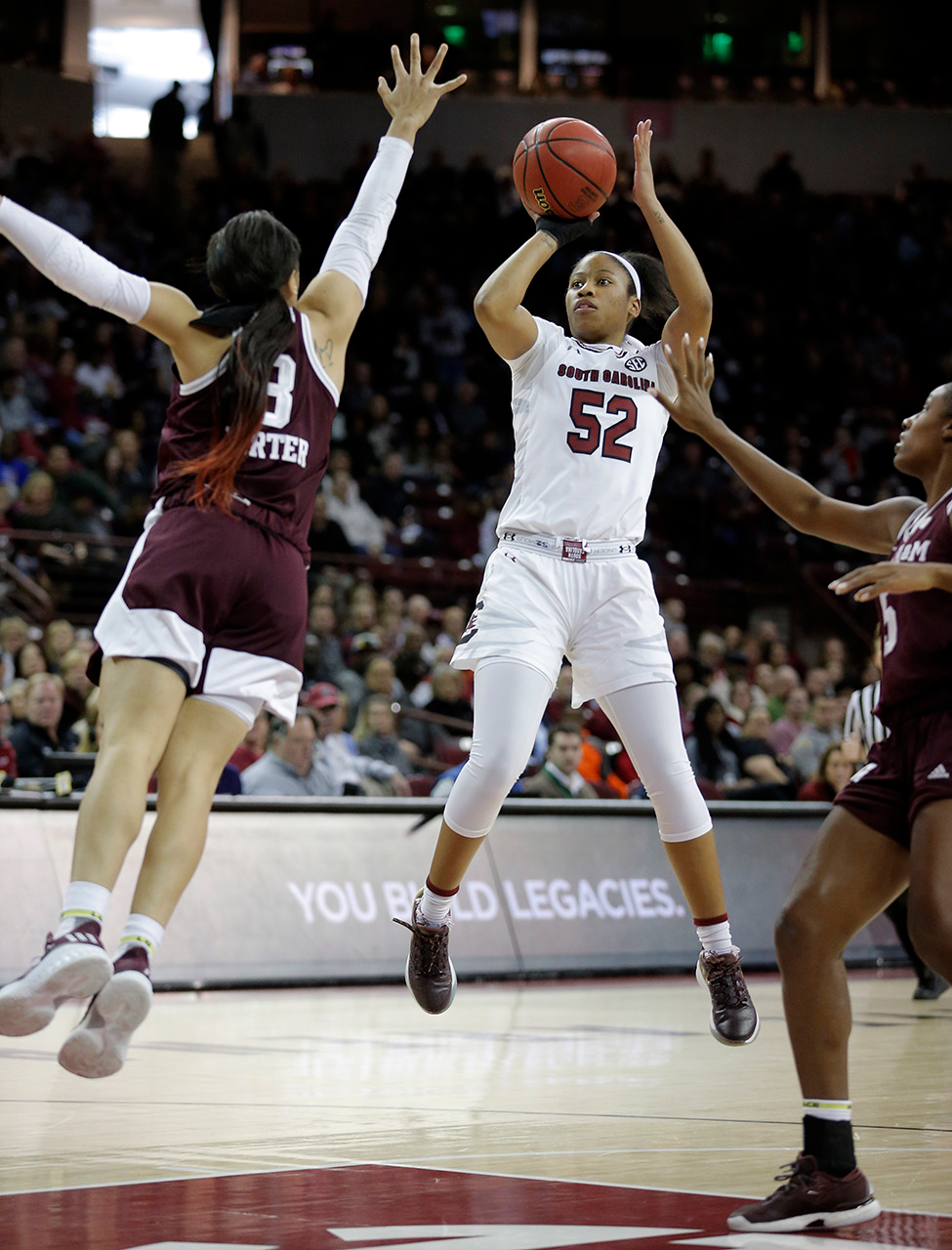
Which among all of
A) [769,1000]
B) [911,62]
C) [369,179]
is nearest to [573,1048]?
[769,1000]

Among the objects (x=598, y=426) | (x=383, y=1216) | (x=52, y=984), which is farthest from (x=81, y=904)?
(x=598, y=426)

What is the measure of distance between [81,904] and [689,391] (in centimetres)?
214

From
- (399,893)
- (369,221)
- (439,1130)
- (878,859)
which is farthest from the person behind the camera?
(399,893)

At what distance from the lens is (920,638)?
4.07 m

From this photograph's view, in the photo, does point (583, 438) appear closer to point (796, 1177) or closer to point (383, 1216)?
point (796, 1177)

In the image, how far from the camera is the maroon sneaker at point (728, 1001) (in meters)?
5.30

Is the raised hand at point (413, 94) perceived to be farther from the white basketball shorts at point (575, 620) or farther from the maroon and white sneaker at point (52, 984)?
the maroon and white sneaker at point (52, 984)

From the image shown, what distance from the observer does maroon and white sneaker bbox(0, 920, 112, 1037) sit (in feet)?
12.2

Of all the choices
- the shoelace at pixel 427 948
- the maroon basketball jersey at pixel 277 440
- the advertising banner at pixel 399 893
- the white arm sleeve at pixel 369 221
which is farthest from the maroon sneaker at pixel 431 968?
the advertising banner at pixel 399 893

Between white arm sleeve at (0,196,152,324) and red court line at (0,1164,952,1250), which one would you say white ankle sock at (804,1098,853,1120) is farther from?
white arm sleeve at (0,196,152,324)

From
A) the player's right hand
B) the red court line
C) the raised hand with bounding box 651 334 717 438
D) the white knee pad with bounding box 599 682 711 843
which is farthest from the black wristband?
the red court line

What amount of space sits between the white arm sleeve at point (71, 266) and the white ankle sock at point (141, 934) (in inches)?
59.7

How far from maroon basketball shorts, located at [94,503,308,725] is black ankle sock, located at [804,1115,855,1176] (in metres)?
1.68

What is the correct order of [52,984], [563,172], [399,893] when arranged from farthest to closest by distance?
[399,893] → [563,172] → [52,984]
